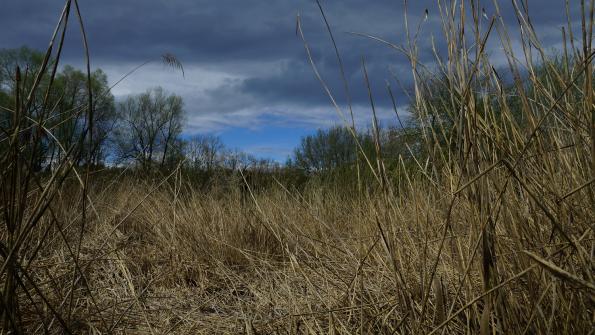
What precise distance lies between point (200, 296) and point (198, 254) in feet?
1.55

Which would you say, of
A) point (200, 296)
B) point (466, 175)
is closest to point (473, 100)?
point (466, 175)

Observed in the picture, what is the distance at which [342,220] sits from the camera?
3.68m

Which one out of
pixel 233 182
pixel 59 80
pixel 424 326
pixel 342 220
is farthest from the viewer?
pixel 59 80

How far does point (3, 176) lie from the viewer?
1.12m

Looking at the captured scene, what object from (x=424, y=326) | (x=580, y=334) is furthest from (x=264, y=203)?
(x=580, y=334)

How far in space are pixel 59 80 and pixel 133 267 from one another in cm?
1775

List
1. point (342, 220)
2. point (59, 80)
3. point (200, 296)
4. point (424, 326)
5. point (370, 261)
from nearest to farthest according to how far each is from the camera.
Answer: point (424, 326) → point (370, 261) → point (200, 296) → point (342, 220) → point (59, 80)

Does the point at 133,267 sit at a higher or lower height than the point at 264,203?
lower

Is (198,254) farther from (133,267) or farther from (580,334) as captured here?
(580,334)

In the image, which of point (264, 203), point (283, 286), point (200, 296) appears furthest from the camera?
point (264, 203)

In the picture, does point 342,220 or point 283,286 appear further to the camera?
point 342,220

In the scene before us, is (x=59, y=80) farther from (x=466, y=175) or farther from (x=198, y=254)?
(x=466, y=175)

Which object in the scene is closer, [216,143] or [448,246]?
[448,246]

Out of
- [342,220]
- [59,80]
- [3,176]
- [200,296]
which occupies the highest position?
[59,80]
